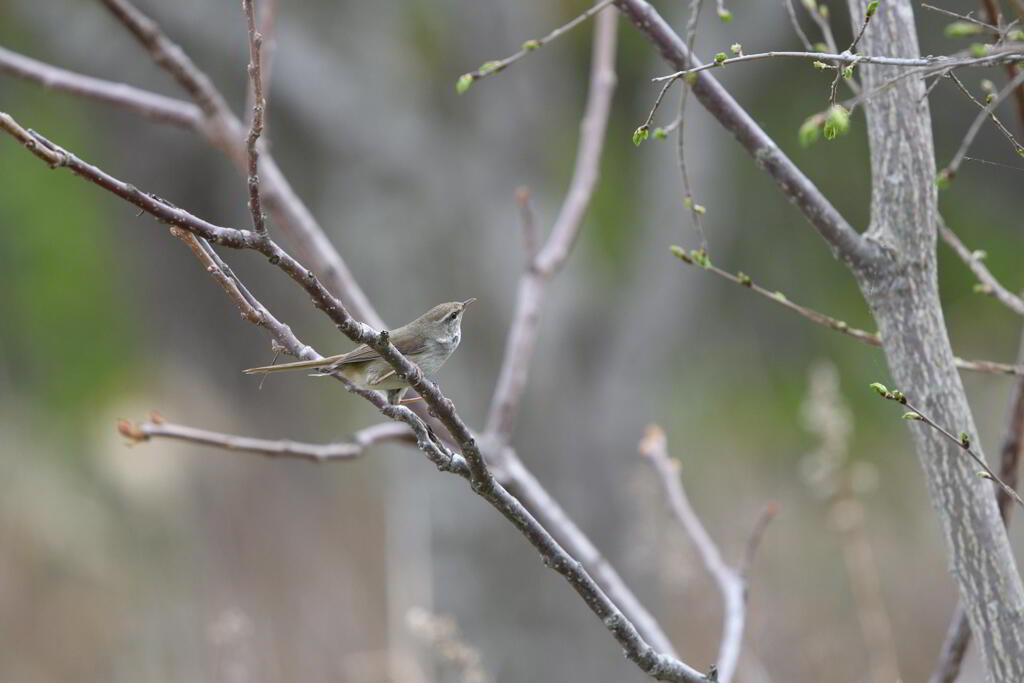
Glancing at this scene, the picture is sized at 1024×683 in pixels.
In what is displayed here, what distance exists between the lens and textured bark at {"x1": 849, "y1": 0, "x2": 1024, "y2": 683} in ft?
5.14

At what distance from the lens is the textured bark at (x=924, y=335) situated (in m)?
1.57

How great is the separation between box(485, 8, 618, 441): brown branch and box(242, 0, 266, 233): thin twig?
5.00ft

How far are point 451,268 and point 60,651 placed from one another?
3.41m

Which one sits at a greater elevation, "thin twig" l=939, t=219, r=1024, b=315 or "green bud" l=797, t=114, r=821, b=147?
"thin twig" l=939, t=219, r=1024, b=315

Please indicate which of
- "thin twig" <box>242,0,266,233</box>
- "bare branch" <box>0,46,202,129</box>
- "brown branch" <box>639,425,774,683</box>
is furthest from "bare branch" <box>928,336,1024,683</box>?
"bare branch" <box>0,46,202,129</box>

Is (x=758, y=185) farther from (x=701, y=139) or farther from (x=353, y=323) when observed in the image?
(x=353, y=323)

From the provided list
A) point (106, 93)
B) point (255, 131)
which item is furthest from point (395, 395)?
point (106, 93)

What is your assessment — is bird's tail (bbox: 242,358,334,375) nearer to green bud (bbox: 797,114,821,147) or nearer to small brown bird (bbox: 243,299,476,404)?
small brown bird (bbox: 243,299,476,404)

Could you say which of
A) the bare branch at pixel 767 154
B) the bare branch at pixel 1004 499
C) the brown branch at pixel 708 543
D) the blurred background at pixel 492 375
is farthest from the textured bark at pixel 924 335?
the blurred background at pixel 492 375

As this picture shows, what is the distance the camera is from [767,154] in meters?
1.77

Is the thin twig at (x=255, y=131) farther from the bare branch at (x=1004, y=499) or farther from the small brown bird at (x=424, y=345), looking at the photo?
the bare branch at (x=1004, y=499)

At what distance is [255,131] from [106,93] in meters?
1.94

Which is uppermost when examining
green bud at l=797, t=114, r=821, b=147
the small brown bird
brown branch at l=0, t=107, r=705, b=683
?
the small brown bird

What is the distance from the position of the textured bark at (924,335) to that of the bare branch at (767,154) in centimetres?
4
